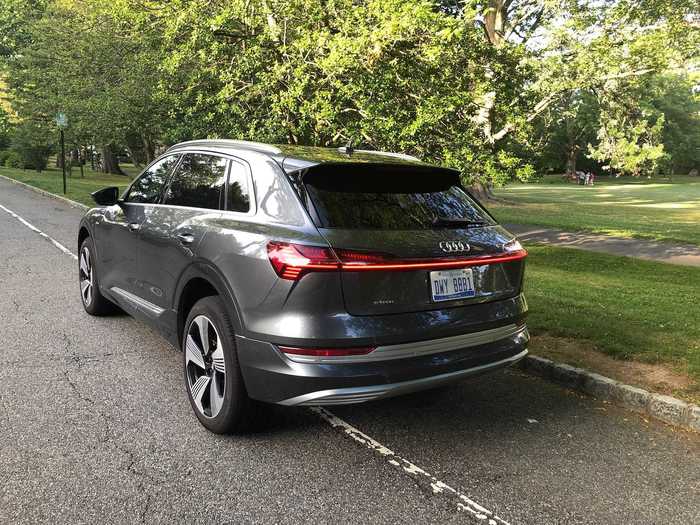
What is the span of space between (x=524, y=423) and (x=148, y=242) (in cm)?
302

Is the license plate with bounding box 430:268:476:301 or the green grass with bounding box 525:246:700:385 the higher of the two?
the license plate with bounding box 430:268:476:301

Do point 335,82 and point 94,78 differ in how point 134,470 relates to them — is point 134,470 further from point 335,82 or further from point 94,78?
point 94,78

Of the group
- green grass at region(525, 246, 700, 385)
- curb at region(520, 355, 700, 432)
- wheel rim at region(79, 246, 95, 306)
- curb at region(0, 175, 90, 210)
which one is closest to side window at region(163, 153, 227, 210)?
wheel rim at region(79, 246, 95, 306)

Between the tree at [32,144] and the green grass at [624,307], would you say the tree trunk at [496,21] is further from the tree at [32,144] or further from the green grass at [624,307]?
the tree at [32,144]

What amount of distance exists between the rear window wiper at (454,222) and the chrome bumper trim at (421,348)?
2.13 ft

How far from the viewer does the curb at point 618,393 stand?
3967mm

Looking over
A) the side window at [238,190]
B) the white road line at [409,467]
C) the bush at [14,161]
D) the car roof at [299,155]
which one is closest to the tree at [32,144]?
the bush at [14,161]

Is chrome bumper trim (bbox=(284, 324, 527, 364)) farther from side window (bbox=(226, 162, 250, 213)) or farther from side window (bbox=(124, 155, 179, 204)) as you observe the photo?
side window (bbox=(124, 155, 179, 204))

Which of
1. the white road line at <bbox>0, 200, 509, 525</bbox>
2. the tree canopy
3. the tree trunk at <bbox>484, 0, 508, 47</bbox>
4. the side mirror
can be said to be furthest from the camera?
the tree trunk at <bbox>484, 0, 508, 47</bbox>

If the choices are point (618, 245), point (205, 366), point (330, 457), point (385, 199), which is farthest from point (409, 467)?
point (618, 245)

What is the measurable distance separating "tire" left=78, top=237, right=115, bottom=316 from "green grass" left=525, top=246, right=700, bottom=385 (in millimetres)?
4315

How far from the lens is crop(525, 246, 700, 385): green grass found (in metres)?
5.28

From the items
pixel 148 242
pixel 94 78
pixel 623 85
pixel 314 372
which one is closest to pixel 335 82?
pixel 148 242

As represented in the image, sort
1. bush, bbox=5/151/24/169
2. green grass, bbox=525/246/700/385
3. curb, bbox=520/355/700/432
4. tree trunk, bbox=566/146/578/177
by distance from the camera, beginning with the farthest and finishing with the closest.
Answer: tree trunk, bbox=566/146/578/177, bush, bbox=5/151/24/169, green grass, bbox=525/246/700/385, curb, bbox=520/355/700/432
